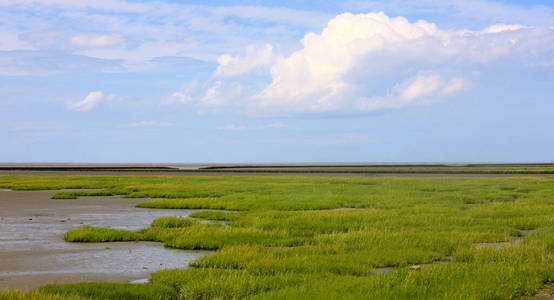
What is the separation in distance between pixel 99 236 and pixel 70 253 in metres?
2.81

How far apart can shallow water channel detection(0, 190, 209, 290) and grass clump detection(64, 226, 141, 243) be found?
44 cm

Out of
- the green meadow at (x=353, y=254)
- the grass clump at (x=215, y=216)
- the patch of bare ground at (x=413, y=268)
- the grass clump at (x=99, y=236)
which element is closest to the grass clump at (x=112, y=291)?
the green meadow at (x=353, y=254)

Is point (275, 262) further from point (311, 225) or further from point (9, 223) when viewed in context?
point (9, 223)

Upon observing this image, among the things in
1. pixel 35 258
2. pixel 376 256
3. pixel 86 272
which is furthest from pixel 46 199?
pixel 376 256

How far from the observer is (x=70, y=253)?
17.5 metres

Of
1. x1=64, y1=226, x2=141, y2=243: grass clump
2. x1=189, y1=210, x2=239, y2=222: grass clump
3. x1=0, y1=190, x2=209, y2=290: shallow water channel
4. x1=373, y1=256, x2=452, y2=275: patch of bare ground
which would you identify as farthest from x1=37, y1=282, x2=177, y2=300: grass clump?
x1=189, y1=210, x2=239, y2=222: grass clump

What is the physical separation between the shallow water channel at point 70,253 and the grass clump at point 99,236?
1.46ft

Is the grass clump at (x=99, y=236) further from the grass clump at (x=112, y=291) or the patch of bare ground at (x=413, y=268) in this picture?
the patch of bare ground at (x=413, y=268)

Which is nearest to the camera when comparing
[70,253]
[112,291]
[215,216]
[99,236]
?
[112,291]

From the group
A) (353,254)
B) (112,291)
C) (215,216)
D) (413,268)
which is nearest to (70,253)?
(112,291)

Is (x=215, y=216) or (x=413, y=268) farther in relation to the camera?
(x=215, y=216)

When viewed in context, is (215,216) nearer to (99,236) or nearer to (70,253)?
(99,236)

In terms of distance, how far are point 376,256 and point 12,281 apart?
9695 mm

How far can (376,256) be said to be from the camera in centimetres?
1602
